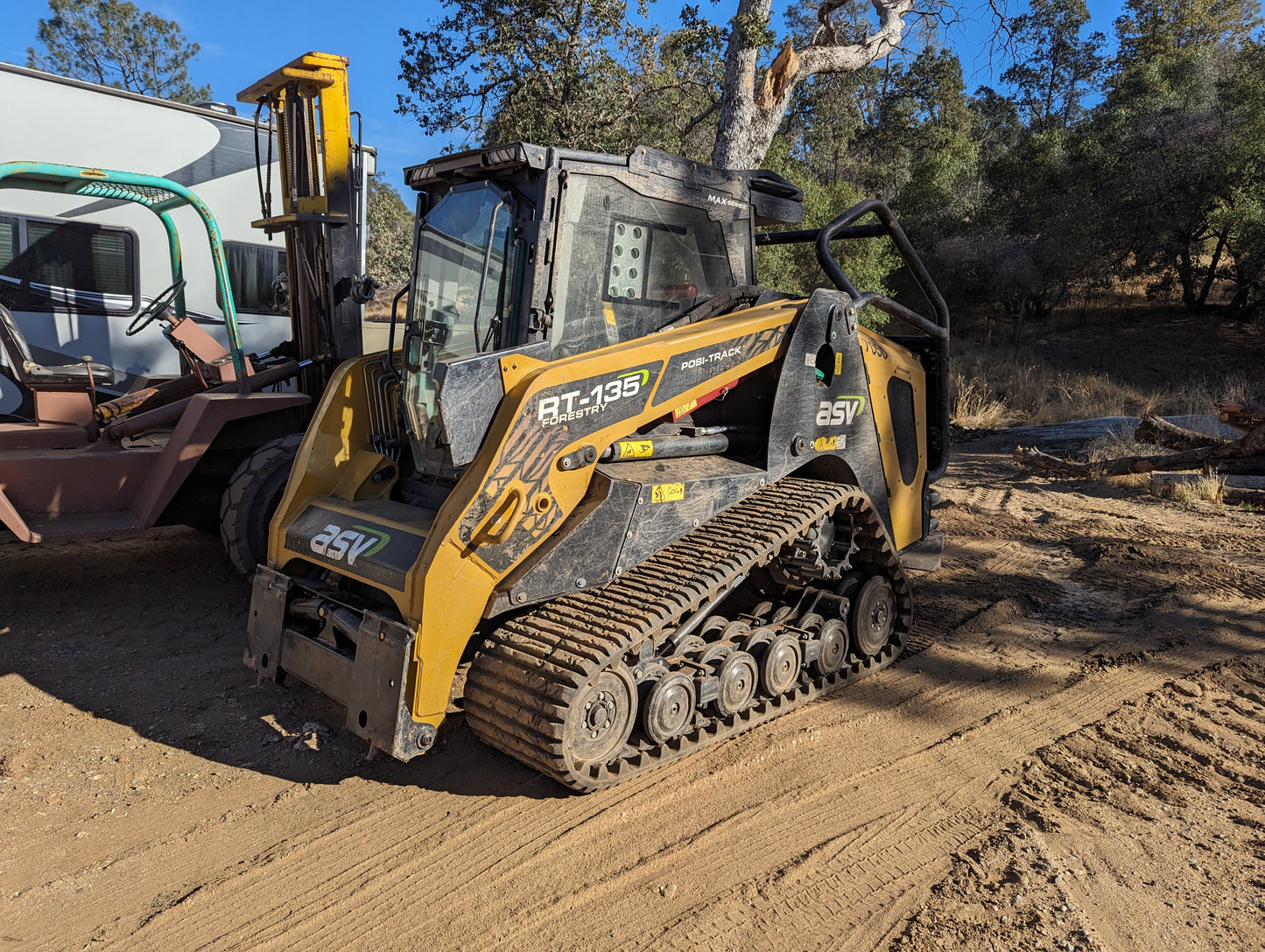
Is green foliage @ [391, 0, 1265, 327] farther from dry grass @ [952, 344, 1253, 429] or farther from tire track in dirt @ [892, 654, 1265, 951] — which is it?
tire track in dirt @ [892, 654, 1265, 951]

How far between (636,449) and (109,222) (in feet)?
23.4

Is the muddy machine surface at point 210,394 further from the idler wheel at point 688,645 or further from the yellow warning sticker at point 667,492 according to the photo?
the idler wheel at point 688,645

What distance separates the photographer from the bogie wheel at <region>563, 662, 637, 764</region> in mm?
3086

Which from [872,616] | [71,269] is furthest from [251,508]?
[71,269]

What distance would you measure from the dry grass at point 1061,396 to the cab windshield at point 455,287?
11.5 m

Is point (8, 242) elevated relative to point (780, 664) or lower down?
elevated

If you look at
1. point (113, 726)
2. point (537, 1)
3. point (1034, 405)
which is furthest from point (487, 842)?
point (1034, 405)

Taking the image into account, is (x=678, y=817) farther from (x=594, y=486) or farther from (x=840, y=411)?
(x=840, y=411)

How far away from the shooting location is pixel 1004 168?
2316 cm

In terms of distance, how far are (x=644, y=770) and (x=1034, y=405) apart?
1367cm

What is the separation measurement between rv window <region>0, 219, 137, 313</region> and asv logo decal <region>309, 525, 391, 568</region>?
597 centimetres

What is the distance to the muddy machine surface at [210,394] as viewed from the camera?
5289mm

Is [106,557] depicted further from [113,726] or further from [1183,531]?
[1183,531]

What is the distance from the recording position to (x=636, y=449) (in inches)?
145
